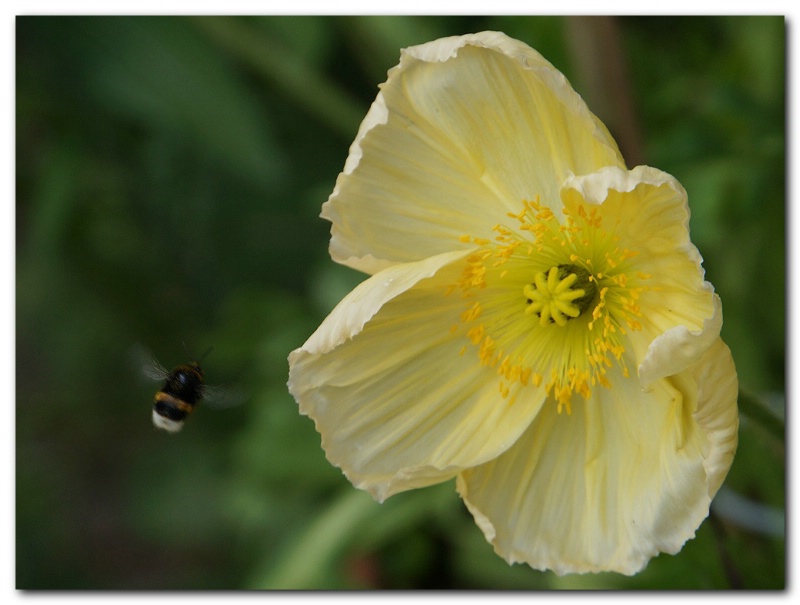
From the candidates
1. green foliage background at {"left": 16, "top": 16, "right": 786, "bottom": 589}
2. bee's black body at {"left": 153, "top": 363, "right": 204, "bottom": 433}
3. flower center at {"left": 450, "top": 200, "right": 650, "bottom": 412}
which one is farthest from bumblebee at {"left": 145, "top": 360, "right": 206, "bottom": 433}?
flower center at {"left": 450, "top": 200, "right": 650, "bottom": 412}

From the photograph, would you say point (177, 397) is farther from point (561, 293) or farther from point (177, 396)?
point (561, 293)

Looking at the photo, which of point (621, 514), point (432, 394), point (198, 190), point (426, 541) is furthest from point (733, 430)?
point (198, 190)

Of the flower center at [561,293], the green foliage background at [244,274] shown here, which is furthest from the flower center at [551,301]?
the green foliage background at [244,274]

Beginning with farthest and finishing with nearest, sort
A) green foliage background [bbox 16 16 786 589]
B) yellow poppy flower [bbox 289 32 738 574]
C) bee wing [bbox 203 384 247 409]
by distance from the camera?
green foliage background [bbox 16 16 786 589], bee wing [bbox 203 384 247 409], yellow poppy flower [bbox 289 32 738 574]

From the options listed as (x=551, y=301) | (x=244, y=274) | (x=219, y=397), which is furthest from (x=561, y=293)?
(x=244, y=274)

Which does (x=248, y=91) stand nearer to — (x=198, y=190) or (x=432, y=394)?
(x=198, y=190)

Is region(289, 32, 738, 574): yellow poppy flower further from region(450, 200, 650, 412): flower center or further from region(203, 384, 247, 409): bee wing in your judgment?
region(203, 384, 247, 409): bee wing

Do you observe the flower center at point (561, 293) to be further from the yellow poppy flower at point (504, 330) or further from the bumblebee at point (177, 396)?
the bumblebee at point (177, 396)
